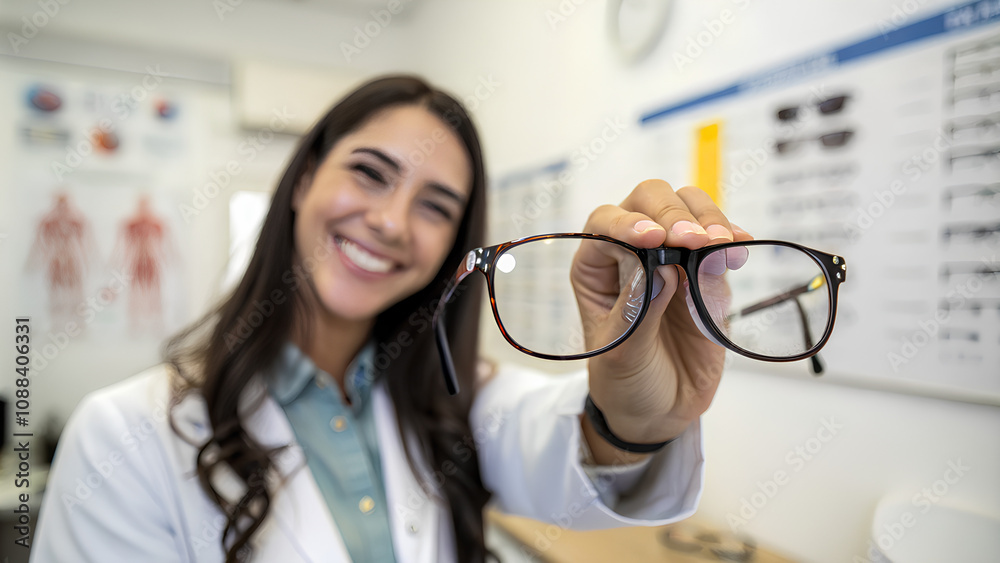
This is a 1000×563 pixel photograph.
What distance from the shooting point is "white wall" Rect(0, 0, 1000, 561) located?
0.46 metres

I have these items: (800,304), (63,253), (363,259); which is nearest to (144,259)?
(63,253)

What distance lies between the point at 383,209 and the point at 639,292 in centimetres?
28

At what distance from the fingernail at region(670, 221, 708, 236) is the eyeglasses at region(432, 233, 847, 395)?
1cm

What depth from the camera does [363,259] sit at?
1.58ft

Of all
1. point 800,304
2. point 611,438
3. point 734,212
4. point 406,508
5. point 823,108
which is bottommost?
point 406,508

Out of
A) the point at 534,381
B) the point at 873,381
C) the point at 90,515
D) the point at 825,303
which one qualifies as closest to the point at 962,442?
the point at 873,381

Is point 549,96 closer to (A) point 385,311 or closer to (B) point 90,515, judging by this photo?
(A) point 385,311

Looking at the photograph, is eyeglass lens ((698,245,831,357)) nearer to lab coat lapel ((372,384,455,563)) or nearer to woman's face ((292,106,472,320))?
woman's face ((292,106,472,320))

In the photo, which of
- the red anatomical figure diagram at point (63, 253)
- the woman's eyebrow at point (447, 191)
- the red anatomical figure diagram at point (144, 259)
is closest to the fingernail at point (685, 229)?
the woman's eyebrow at point (447, 191)

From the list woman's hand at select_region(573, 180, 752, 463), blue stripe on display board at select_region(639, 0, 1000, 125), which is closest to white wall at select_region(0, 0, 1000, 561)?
blue stripe on display board at select_region(639, 0, 1000, 125)

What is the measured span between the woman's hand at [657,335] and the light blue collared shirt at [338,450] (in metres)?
0.29

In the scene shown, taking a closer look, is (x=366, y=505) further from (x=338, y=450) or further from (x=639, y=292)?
(x=639, y=292)

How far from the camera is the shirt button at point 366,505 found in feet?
1.65

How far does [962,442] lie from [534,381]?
1.34 feet
